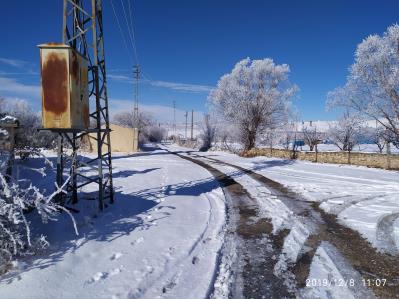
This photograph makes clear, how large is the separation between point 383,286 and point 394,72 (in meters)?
15.2

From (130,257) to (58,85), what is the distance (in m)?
3.81

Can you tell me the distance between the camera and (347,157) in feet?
71.0

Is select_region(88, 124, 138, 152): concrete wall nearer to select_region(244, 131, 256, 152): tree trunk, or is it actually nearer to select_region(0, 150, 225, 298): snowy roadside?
select_region(244, 131, 256, 152): tree trunk

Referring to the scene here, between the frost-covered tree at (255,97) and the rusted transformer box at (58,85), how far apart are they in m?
26.8

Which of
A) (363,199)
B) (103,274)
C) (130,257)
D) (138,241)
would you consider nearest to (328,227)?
(363,199)

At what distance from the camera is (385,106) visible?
17.3 meters

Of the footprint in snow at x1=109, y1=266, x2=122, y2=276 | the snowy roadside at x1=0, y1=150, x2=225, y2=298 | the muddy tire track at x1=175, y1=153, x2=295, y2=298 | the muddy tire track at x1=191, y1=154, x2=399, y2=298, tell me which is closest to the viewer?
the snowy roadside at x1=0, y1=150, x2=225, y2=298

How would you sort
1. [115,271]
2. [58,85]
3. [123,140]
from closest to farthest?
[115,271]
[58,85]
[123,140]

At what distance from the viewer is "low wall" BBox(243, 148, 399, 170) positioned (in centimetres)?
1880

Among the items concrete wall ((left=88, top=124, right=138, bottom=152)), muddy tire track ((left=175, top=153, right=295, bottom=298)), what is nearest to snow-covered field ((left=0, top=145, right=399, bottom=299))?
muddy tire track ((left=175, top=153, right=295, bottom=298))

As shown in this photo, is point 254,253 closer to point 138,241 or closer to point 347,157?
point 138,241

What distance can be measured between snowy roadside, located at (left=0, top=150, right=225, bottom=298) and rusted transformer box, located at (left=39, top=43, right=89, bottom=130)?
2.15m

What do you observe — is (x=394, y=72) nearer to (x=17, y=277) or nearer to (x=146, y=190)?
(x=146, y=190)

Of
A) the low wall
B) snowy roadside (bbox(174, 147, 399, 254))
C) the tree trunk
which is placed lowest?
snowy roadside (bbox(174, 147, 399, 254))
